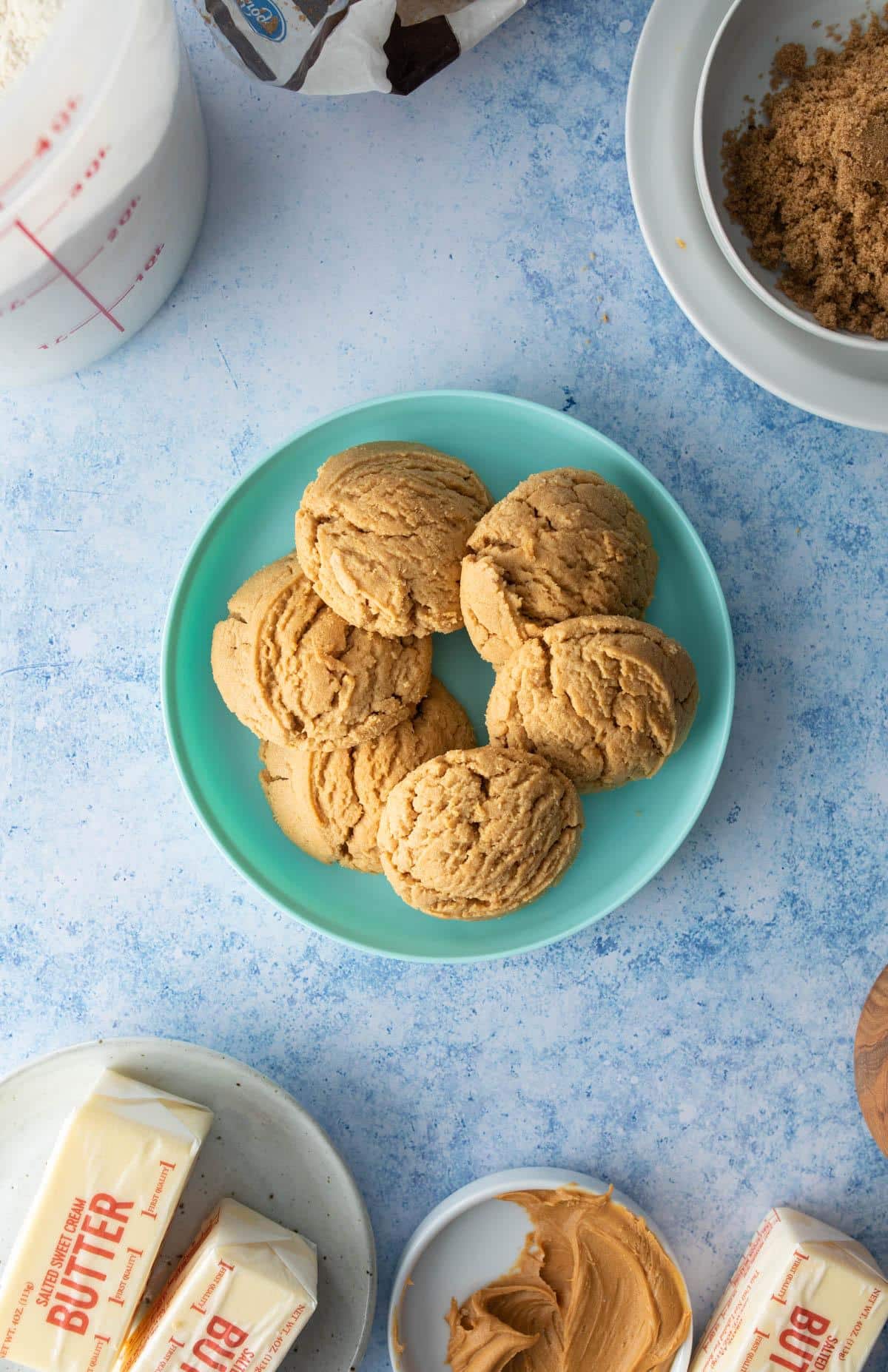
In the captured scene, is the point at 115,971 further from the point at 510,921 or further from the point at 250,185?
the point at 250,185

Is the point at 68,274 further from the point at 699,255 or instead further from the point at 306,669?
the point at 699,255

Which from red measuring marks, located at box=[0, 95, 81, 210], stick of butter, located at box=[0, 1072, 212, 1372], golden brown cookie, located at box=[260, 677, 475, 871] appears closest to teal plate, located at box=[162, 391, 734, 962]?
golden brown cookie, located at box=[260, 677, 475, 871]

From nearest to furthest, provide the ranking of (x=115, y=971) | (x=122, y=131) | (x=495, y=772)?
1. (x=122, y=131)
2. (x=495, y=772)
3. (x=115, y=971)

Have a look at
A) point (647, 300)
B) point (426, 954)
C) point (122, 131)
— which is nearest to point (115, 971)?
point (426, 954)

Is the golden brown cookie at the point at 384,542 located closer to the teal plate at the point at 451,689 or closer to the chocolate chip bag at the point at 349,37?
the teal plate at the point at 451,689

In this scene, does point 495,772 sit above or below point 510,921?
above

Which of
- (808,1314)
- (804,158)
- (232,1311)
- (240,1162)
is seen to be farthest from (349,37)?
(808,1314)

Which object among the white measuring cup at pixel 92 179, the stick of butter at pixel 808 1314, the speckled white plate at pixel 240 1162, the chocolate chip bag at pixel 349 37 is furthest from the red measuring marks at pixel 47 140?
the stick of butter at pixel 808 1314
